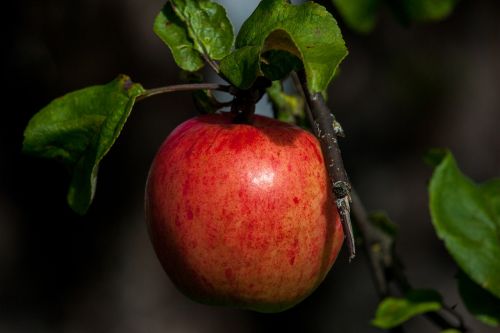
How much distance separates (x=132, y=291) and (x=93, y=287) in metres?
0.12

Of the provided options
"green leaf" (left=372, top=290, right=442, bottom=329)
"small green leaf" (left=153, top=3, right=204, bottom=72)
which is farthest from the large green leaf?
"green leaf" (left=372, top=290, right=442, bottom=329)

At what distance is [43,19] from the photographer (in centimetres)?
234

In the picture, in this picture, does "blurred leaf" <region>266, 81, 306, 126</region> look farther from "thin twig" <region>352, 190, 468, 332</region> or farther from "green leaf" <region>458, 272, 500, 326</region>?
"green leaf" <region>458, 272, 500, 326</region>

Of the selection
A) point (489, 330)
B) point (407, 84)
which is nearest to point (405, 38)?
point (407, 84)

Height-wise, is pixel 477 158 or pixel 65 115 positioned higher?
pixel 65 115

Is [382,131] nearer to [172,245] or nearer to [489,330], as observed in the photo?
[489,330]

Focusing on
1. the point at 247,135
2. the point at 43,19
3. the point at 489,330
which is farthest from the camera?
the point at 43,19

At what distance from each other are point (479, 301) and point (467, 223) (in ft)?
0.33

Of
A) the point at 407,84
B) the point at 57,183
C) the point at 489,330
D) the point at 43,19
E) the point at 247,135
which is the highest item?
the point at 247,135

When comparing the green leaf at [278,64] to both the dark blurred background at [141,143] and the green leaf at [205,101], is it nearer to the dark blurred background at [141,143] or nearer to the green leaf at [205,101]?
the green leaf at [205,101]

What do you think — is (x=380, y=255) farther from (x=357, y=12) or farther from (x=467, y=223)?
(x=357, y=12)

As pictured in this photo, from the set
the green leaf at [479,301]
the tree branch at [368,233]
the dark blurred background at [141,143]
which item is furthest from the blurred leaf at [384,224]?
the dark blurred background at [141,143]

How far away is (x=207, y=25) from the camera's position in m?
0.94

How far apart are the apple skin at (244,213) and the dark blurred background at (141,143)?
1499 millimetres
